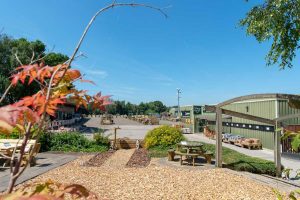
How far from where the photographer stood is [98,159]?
1266cm

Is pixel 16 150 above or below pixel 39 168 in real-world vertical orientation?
above

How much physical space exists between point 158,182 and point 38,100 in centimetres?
729

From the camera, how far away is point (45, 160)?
12.1 m

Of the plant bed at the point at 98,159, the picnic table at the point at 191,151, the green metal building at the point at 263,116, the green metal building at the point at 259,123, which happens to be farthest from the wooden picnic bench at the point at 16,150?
the green metal building at the point at 263,116

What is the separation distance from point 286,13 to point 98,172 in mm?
7536

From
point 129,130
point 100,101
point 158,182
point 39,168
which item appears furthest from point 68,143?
point 129,130

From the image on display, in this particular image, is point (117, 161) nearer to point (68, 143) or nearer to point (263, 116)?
point (68, 143)

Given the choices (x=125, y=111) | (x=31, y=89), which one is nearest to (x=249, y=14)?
(x=31, y=89)

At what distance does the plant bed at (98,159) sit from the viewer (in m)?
11.3

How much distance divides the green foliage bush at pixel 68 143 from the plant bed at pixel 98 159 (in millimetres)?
1119

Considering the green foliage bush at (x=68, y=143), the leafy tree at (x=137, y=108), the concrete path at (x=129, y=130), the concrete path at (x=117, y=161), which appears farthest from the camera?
the leafy tree at (x=137, y=108)

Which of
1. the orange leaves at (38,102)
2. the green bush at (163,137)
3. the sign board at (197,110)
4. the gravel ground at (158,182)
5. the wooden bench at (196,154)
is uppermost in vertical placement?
the sign board at (197,110)

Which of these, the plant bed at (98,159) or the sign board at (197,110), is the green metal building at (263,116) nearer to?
the plant bed at (98,159)

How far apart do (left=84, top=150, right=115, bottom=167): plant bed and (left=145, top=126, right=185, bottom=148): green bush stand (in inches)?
86.8
